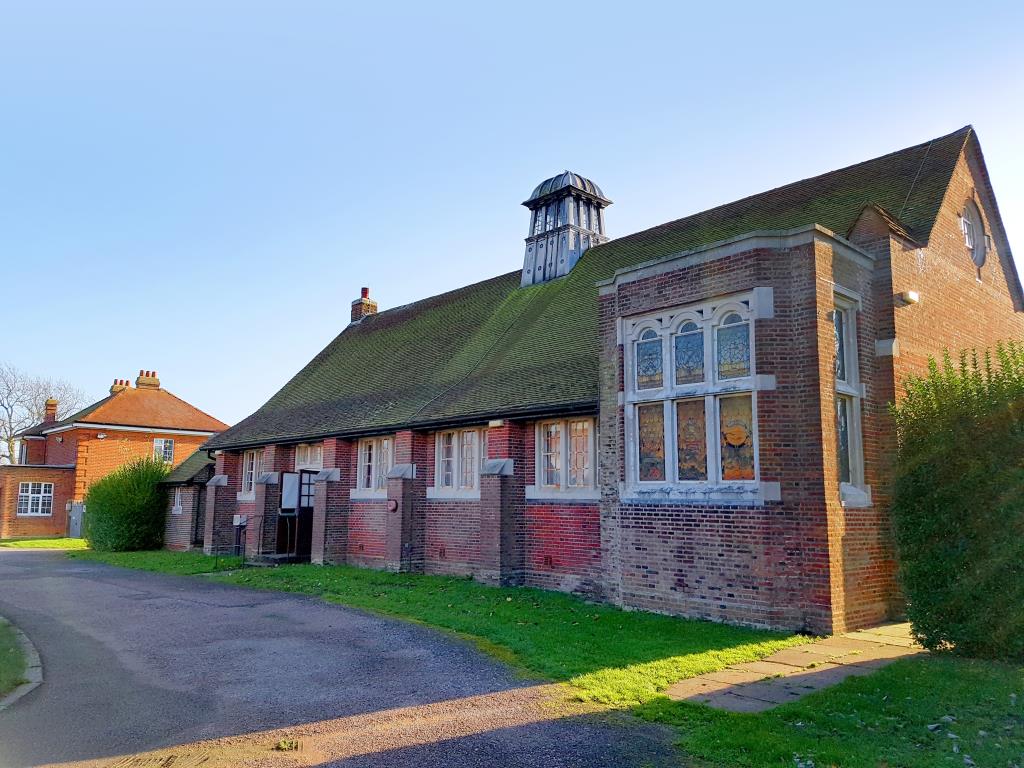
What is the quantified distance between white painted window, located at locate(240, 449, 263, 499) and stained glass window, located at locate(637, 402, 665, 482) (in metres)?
17.3

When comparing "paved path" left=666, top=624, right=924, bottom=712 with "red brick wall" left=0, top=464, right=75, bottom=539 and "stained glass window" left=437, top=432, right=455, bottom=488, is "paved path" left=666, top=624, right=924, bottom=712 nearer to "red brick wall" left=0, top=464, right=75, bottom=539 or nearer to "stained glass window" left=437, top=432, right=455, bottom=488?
"stained glass window" left=437, top=432, right=455, bottom=488

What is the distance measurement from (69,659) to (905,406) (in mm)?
11474

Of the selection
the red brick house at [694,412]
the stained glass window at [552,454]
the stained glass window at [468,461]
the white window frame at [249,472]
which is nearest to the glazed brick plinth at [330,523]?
the red brick house at [694,412]

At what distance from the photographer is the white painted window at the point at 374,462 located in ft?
67.9

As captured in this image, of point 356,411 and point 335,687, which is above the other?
point 356,411

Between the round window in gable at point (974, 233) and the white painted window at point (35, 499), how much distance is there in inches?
1757

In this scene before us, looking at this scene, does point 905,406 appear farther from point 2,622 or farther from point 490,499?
point 2,622

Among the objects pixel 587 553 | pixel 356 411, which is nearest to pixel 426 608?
pixel 587 553

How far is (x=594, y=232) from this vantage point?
23.8m

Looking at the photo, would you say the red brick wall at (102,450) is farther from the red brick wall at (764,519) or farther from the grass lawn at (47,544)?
the red brick wall at (764,519)

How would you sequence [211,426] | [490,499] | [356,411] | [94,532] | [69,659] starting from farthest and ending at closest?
[211,426], [94,532], [356,411], [490,499], [69,659]

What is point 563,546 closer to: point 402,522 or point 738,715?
point 402,522

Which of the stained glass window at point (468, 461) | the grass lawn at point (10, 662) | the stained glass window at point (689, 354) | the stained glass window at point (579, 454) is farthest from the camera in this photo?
the stained glass window at point (468, 461)

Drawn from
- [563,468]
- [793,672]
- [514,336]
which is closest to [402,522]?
[563,468]
